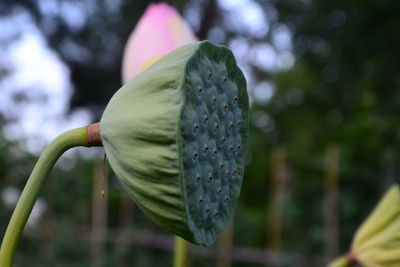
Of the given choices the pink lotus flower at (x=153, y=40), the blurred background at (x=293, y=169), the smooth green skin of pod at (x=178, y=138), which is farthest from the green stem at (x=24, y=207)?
the blurred background at (x=293, y=169)

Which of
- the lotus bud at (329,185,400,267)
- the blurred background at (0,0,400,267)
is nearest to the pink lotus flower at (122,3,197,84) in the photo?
the lotus bud at (329,185,400,267)

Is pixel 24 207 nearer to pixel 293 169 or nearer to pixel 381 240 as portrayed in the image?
pixel 381 240

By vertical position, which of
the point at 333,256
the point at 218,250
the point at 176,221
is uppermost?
the point at 176,221

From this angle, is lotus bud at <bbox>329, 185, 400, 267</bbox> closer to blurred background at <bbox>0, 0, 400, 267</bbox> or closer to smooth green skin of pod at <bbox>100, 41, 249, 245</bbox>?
smooth green skin of pod at <bbox>100, 41, 249, 245</bbox>

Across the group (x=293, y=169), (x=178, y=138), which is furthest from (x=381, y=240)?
(x=293, y=169)

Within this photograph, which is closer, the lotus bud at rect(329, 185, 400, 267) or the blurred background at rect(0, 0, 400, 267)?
→ the lotus bud at rect(329, 185, 400, 267)

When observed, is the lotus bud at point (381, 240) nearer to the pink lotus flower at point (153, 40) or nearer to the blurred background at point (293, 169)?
the pink lotus flower at point (153, 40)

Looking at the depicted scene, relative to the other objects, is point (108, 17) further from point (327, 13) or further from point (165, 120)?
point (165, 120)

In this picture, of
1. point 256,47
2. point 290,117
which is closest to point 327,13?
point 290,117
